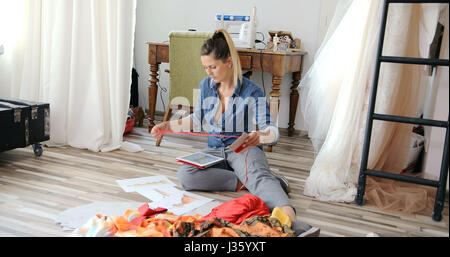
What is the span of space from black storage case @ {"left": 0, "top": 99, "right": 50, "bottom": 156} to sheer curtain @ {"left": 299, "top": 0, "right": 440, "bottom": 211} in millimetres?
1490

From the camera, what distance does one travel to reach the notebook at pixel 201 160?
6.79 feet

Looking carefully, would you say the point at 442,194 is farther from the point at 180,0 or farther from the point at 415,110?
the point at 180,0

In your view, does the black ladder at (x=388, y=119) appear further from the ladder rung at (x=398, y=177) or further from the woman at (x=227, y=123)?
the woman at (x=227, y=123)

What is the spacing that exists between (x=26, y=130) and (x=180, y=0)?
1.80 m

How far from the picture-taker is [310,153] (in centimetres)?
297

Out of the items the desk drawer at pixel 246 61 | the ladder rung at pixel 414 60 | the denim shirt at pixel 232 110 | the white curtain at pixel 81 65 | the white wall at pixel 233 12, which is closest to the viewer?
the ladder rung at pixel 414 60

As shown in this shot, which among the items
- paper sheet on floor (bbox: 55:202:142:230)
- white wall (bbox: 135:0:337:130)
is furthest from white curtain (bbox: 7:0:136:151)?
white wall (bbox: 135:0:337:130)

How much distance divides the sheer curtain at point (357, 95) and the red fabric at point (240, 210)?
0.46 meters

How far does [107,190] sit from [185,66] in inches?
45.4

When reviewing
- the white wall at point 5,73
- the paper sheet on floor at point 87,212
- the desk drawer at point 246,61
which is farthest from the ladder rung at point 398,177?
the white wall at point 5,73

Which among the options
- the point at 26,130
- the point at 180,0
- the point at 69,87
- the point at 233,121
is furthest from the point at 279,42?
the point at 26,130

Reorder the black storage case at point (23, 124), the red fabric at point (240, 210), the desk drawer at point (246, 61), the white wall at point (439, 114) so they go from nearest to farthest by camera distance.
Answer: the white wall at point (439, 114), the red fabric at point (240, 210), the black storage case at point (23, 124), the desk drawer at point (246, 61)

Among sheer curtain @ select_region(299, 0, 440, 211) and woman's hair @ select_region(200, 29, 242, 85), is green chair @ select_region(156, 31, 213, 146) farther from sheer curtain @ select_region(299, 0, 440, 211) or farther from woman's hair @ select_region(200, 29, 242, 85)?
sheer curtain @ select_region(299, 0, 440, 211)

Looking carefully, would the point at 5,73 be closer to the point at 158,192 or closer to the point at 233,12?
the point at 158,192
